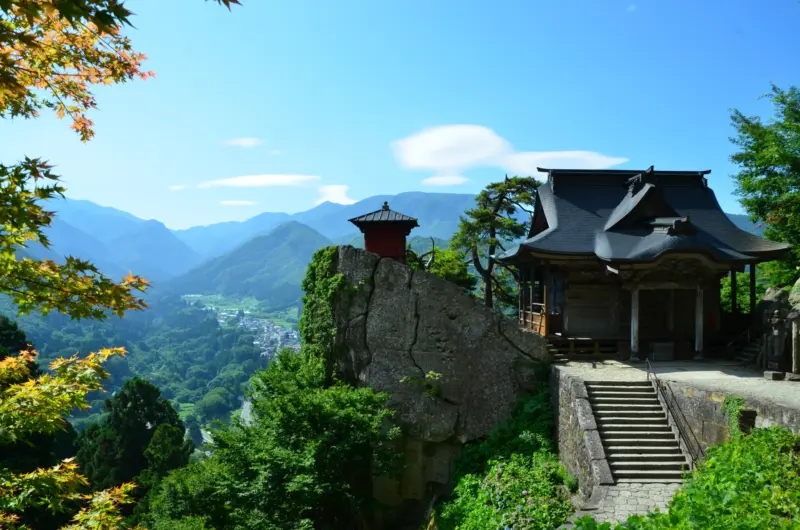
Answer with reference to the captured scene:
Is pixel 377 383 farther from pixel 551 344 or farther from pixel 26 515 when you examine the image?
pixel 26 515

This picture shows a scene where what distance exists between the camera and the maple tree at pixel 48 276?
4809 millimetres

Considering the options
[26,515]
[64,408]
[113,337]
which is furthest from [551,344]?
[113,337]

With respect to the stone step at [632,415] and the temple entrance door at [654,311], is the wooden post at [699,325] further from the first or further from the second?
the stone step at [632,415]

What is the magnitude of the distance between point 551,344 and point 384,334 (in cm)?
587

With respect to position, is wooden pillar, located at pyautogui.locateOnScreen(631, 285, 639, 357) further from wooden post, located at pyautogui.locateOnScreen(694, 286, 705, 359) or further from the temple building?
wooden post, located at pyautogui.locateOnScreen(694, 286, 705, 359)

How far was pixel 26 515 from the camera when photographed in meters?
22.2

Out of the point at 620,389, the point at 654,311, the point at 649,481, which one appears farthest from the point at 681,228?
the point at 649,481

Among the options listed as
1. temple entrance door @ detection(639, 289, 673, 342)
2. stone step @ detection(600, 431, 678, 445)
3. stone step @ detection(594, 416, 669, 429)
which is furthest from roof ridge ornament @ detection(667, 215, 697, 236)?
stone step @ detection(600, 431, 678, 445)

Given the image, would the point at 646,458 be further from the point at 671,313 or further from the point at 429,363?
the point at 671,313

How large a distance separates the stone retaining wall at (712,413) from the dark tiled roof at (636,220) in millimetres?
5110

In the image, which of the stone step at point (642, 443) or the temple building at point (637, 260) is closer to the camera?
the stone step at point (642, 443)

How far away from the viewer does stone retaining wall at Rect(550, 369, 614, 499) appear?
37.9 feet

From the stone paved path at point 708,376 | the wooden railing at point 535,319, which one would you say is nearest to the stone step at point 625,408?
the stone paved path at point 708,376

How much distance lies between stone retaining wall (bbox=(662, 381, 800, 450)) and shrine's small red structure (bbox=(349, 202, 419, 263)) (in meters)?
10.3
